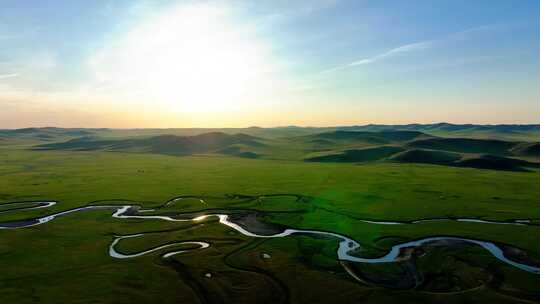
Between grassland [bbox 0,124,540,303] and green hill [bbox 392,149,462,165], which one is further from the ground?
green hill [bbox 392,149,462,165]

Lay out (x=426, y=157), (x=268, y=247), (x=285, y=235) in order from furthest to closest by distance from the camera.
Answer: (x=426, y=157), (x=285, y=235), (x=268, y=247)

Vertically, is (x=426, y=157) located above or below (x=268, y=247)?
above

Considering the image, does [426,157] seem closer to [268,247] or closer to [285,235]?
[285,235]

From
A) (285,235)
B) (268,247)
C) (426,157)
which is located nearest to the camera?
(268,247)

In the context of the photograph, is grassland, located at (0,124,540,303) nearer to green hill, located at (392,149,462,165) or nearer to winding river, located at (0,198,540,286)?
winding river, located at (0,198,540,286)

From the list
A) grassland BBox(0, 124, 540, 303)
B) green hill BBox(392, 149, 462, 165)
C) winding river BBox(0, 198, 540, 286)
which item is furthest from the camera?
green hill BBox(392, 149, 462, 165)

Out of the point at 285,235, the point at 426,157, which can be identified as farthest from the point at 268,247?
the point at 426,157

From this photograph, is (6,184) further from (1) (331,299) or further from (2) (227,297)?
(1) (331,299)

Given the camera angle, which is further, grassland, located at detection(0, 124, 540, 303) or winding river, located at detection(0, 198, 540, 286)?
winding river, located at detection(0, 198, 540, 286)

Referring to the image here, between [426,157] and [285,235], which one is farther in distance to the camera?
[426,157]

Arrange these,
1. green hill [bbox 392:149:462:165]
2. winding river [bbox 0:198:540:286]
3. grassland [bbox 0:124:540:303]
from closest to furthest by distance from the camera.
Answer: grassland [bbox 0:124:540:303], winding river [bbox 0:198:540:286], green hill [bbox 392:149:462:165]

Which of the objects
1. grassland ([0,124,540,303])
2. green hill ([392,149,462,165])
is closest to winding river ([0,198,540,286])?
grassland ([0,124,540,303])
